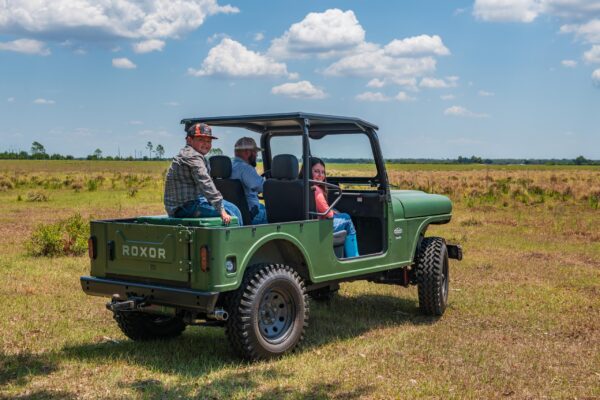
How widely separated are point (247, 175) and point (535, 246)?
8242mm

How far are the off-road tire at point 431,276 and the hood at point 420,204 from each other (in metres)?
0.36

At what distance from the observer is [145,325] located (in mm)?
6707

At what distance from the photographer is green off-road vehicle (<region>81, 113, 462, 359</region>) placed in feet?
18.6

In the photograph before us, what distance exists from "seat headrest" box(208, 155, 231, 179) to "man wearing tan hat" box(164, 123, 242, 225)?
2.09ft

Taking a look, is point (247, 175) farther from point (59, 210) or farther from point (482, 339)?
point (59, 210)

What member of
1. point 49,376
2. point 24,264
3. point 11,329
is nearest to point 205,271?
point 49,376

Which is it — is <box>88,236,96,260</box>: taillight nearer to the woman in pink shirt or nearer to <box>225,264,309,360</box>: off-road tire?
<box>225,264,309,360</box>: off-road tire

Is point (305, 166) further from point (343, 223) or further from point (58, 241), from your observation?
point (58, 241)

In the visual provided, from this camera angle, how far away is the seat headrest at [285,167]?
6562mm

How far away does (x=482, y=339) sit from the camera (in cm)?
692

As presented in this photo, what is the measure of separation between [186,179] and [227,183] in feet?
2.76

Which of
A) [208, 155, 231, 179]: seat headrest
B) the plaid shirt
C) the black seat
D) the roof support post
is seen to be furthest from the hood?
the plaid shirt

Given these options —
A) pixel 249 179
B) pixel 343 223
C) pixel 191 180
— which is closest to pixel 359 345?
pixel 343 223

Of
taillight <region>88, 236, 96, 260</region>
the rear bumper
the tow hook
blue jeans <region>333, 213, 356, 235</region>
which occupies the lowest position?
the tow hook
